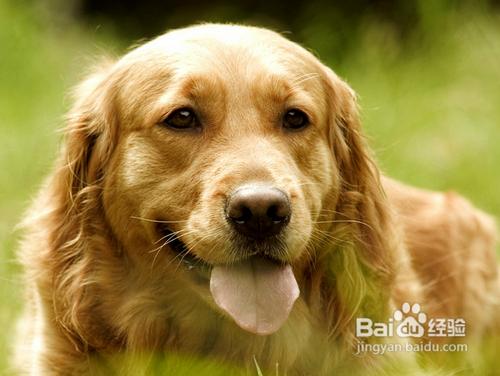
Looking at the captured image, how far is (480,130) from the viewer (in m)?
8.77

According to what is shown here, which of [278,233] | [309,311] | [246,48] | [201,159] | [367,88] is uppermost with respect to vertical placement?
[367,88]

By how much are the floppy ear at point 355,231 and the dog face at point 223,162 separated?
7cm

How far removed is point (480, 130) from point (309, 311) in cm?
453

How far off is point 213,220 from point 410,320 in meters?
1.46

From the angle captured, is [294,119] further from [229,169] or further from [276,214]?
[276,214]

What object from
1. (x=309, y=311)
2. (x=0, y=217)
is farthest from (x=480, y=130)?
(x=309, y=311)

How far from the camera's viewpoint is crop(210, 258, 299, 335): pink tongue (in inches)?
163

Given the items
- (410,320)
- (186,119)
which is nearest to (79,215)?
(186,119)

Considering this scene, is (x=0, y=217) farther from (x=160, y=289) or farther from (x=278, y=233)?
(x=278, y=233)

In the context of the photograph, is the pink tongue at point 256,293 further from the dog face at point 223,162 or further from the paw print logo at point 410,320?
the paw print logo at point 410,320

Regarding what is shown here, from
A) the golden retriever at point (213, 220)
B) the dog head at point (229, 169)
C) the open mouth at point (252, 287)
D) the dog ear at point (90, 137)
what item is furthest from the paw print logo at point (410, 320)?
the dog ear at point (90, 137)

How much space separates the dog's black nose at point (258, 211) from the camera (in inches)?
157

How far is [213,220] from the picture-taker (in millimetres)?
4129

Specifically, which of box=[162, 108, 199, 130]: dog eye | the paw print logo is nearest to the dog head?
box=[162, 108, 199, 130]: dog eye
